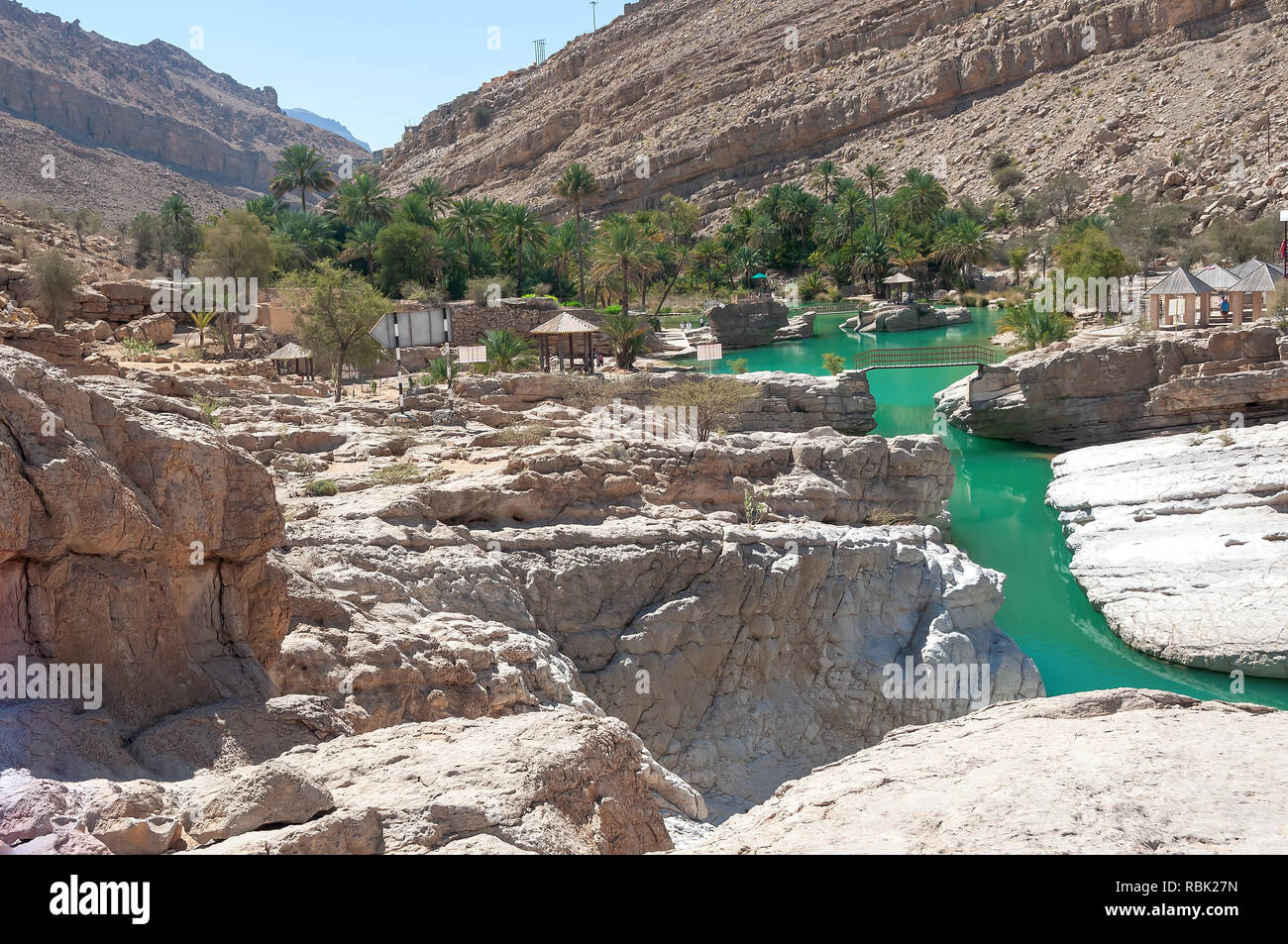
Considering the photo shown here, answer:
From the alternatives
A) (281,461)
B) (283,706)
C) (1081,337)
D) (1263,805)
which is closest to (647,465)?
(281,461)

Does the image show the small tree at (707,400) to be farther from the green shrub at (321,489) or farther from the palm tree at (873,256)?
the palm tree at (873,256)

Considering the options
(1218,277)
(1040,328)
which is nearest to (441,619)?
(1040,328)

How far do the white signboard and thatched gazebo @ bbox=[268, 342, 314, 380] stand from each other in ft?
19.3

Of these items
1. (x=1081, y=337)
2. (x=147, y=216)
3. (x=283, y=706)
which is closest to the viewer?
(x=283, y=706)

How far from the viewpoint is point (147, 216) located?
49688 millimetres

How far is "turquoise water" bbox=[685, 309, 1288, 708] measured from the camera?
46.3 feet

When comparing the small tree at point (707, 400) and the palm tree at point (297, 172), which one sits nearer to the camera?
the small tree at point (707, 400)

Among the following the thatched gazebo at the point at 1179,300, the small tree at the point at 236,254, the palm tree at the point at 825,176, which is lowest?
the thatched gazebo at the point at 1179,300

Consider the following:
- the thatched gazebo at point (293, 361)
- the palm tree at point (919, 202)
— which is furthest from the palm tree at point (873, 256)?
the thatched gazebo at point (293, 361)

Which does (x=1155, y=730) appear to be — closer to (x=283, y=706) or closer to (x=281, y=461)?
(x=283, y=706)

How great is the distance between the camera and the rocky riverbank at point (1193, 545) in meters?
14.2

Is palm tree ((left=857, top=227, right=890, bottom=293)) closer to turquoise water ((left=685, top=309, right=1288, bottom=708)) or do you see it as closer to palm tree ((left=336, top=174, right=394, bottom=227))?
turquoise water ((left=685, top=309, right=1288, bottom=708))

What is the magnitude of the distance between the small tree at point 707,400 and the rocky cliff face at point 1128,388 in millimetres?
8245
